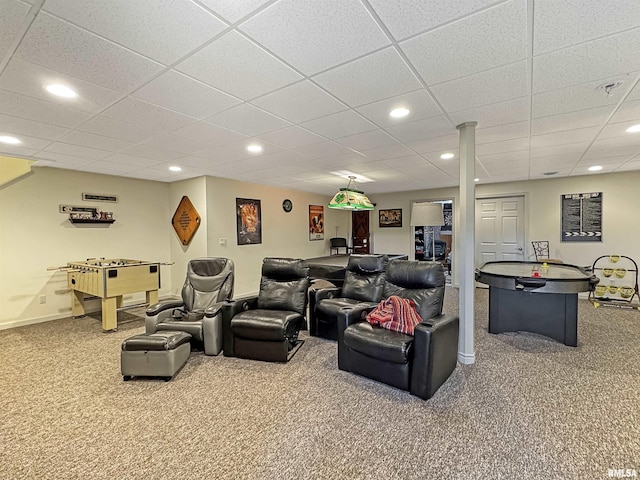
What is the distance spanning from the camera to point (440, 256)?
28.8 feet

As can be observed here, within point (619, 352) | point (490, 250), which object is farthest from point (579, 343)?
point (490, 250)

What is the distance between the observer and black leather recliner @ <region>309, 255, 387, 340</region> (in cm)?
382

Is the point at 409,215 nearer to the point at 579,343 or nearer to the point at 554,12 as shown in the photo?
the point at 579,343

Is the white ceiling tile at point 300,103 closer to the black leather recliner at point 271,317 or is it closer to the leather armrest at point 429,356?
the black leather recliner at point 271,317

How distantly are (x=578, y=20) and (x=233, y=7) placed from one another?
1.76 metres

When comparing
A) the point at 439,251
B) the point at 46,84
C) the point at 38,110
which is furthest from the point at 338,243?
the point at 46,84

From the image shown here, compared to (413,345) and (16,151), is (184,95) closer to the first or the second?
(413,345)

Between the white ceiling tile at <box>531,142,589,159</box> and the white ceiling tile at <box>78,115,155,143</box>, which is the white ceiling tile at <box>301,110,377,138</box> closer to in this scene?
the white ceiling tile at <box>78,115,155,143</box>

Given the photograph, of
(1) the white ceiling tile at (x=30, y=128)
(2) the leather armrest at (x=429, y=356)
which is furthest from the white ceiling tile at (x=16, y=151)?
(2) the leather armrest at (x=429, y=356)

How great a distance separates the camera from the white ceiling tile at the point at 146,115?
8.52 feet

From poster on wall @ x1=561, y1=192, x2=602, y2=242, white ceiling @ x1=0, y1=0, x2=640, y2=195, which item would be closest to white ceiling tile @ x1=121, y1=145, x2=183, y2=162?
white ceiling @ x1=0, y1=0, x2=640, y2=195

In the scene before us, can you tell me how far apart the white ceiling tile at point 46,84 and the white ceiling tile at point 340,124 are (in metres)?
1.70

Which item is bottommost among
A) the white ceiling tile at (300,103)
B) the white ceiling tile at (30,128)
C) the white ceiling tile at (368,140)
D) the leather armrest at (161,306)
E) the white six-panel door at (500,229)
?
the leather armrest at (161,306)

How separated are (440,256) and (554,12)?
777 cm
